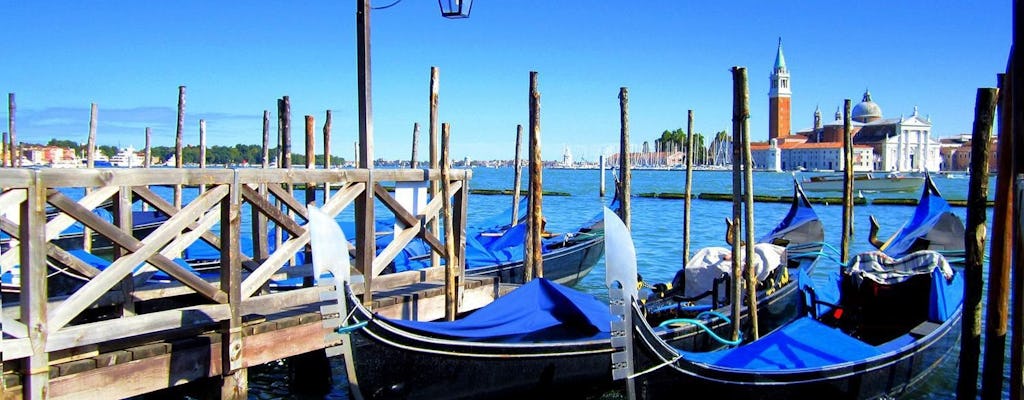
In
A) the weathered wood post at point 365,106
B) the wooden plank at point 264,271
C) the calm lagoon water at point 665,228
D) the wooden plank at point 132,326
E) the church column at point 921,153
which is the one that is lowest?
the calm lagoon water at point 665,228

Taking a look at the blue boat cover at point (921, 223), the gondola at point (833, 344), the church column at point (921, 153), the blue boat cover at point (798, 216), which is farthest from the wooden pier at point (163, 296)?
the church column at point (921, 153)

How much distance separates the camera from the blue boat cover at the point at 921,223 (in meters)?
11.1

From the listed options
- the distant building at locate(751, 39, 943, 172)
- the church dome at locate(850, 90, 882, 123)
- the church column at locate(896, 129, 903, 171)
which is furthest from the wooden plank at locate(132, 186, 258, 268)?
the church dome at locate(850, 90, 882, 123)

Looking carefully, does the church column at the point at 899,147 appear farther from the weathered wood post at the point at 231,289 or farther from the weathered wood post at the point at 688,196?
the weathered wood post at the point at 231,289

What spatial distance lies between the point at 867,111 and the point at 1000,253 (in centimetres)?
10525

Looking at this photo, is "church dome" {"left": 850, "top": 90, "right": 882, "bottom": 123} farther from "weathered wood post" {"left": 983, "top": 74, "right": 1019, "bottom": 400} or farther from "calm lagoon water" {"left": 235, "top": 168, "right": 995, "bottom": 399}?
"weathered wood post" {"left": 983, "top": 74, "right": 1019, "bottom": 400}

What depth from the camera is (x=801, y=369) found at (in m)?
4.79

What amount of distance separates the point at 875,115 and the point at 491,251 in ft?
330

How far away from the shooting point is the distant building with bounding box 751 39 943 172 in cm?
8744

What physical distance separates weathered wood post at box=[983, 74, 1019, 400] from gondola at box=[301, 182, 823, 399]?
2.11 meters

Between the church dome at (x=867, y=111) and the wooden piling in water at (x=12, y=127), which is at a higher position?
the church dome at (x=867, y=111)

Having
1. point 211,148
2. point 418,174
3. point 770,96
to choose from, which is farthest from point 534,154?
point 770,96

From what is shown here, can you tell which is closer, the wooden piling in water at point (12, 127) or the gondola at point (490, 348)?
the gondola at point (490, 348)

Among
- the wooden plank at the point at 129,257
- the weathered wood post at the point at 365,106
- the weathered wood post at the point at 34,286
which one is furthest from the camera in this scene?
the weathered wood post at the point at 365,106
